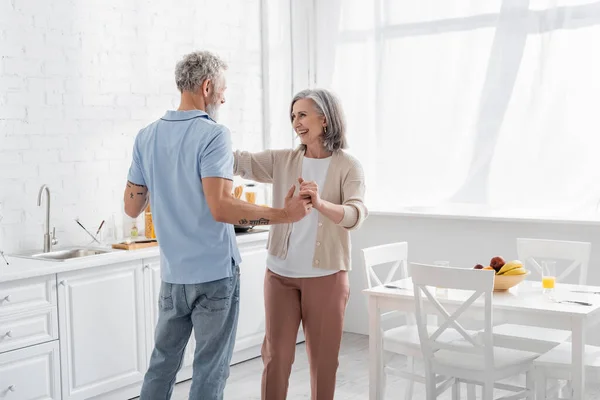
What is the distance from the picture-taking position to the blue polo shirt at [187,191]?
2.53m

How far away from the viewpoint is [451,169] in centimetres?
492

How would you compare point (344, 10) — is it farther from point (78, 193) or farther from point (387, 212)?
point (78, 193)

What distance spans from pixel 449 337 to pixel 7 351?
6.31 ft

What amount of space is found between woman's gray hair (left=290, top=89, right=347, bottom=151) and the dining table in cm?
72

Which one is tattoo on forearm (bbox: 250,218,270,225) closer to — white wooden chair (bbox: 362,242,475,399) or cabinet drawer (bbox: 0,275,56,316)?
white wooden chair (bbox: 362,242,475,399)

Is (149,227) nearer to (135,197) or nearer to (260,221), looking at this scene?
(135,197)

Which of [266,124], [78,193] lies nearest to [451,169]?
[266,124]

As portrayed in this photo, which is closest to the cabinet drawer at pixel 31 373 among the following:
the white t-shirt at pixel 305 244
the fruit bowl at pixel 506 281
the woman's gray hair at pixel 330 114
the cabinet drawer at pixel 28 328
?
the cabinet drawer at pixel 28 328

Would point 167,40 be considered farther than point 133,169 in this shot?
Yes

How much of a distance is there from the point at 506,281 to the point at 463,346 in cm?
35

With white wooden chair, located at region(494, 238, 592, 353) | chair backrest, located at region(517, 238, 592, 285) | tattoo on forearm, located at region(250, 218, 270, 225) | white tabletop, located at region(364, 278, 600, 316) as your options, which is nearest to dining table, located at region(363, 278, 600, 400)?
white tabletop, located at region(364, 278, 600, 316)

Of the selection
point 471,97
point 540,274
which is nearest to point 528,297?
point 540,274

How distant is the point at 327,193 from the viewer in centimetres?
292

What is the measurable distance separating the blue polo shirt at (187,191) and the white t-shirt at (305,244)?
311 millimetres
